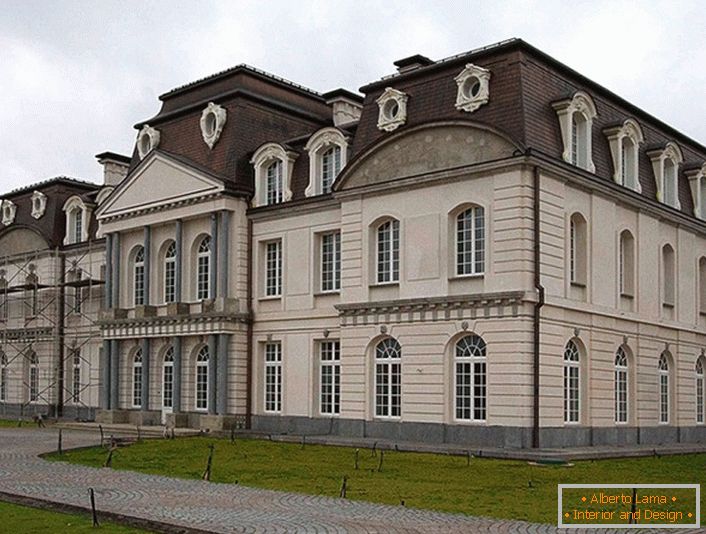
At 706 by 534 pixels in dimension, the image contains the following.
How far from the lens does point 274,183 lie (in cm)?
3844

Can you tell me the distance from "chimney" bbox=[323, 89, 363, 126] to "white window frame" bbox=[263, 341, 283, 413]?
999cm

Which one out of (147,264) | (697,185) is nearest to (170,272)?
(147,264)

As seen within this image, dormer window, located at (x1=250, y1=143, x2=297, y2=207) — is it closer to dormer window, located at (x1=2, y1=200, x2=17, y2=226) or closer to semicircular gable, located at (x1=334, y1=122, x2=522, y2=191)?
semicircular gable, located at (x1=334, y1=122, x2=522, y2=191)

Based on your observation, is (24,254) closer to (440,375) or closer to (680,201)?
(440,375)

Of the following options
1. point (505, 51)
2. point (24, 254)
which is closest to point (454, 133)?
point (505, 51)

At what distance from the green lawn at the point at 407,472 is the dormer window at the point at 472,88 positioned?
34.7ft

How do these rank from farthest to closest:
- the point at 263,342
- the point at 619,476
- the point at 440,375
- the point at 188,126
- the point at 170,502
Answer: the point at 188,126 → the point at 263,342 → the point at 440,375 → the point at 619,476 → the point at 170,502

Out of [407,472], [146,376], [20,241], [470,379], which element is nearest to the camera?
[407,472]

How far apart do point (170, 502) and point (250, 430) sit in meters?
19.6

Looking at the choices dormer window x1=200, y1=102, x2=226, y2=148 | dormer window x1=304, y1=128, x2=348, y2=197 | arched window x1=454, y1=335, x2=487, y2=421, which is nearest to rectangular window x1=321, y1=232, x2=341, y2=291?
dormer window x1=304, y1=128, x2=348, y2=197

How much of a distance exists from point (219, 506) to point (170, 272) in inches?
971

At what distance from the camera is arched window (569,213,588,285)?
31375mm

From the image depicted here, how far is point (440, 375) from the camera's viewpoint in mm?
30609

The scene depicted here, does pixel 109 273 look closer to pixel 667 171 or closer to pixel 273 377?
pixel 273 377
